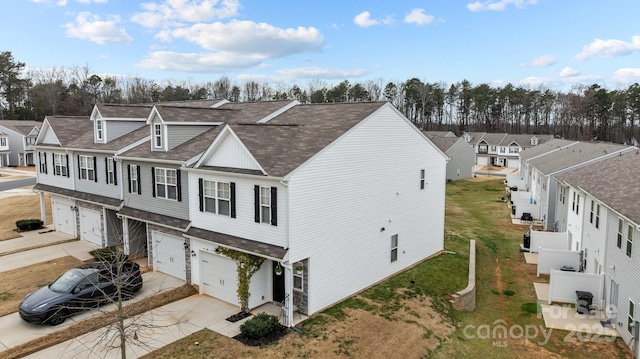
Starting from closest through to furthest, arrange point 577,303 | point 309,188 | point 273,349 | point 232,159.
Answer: point 273,349 → point 309,188 → point 232,159 → point 577,303

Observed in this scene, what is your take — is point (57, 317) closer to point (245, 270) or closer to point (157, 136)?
point (245, 270)

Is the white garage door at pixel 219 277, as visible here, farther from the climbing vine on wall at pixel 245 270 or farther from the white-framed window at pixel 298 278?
the white-framed window at pixel 298 278

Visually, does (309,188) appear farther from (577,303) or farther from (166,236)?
(577,303)

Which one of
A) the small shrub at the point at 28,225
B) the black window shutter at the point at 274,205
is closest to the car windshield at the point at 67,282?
the black window shutter at the point at 274,205

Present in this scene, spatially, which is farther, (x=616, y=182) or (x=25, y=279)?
(x=25, y=279)

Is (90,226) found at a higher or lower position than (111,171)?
lower

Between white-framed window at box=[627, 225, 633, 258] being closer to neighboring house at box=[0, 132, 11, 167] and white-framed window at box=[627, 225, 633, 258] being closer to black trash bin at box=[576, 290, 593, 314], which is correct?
black trash bin at box=[576, 290, 593, 314]

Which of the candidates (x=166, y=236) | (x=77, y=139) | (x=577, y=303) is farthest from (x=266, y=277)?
(x=77, y=139)

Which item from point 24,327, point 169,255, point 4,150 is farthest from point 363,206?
point 4,150
